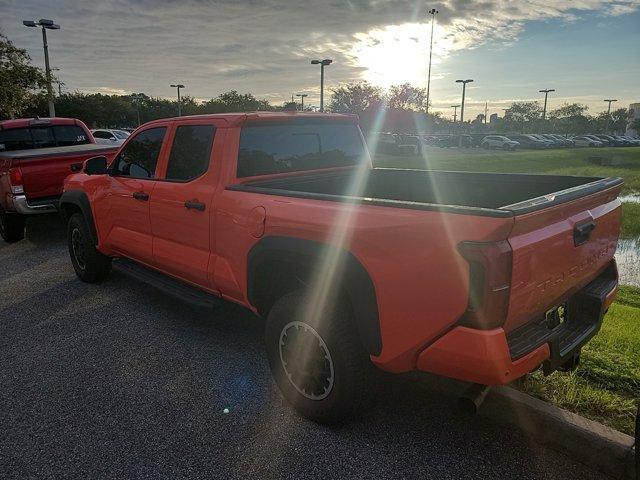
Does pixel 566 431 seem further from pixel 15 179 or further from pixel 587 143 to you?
pixel 587 143

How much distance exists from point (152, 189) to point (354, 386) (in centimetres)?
257

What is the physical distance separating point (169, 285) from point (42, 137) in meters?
6.91

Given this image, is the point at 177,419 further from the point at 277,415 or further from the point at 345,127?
the point at 345,127

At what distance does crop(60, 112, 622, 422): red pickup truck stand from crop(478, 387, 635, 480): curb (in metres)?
0.36

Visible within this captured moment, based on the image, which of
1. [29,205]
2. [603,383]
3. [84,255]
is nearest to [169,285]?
[84,255]

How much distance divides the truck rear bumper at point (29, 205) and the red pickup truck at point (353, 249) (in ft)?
11.0

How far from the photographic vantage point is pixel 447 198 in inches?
157

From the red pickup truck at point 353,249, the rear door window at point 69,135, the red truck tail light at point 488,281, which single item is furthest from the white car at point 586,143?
the red truck tail light at point 488,281

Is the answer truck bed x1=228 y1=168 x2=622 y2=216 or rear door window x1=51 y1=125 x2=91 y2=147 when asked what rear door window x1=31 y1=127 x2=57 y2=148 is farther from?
truck bed x1=228 y1=168 x2=622 y2=216

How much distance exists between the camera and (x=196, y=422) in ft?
10.0

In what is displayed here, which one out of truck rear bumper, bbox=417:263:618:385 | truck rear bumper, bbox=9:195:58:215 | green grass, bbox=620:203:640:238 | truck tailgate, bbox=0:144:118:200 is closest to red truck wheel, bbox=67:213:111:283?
truck rear bumper, bbox=9:195:58:215

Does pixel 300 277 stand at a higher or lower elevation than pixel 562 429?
higher


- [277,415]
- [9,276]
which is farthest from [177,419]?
[9,276]

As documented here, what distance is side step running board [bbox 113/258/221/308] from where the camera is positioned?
3.80 meters
